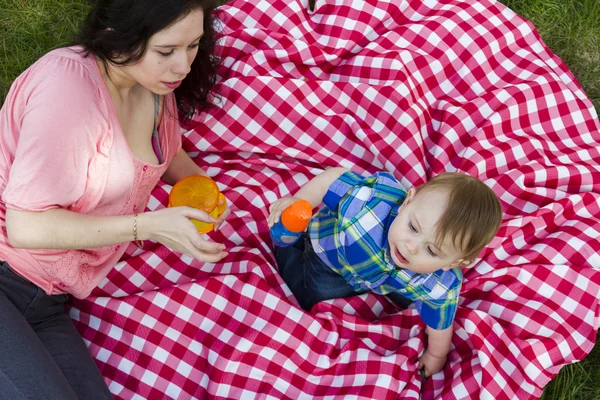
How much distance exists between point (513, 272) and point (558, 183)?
451 mm

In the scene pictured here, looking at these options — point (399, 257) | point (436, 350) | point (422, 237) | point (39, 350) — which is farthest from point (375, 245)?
point (39, 350)

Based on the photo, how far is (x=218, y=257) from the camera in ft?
6.25

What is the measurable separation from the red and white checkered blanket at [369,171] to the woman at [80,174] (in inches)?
10.4

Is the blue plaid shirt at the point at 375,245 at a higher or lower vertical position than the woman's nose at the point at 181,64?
lower

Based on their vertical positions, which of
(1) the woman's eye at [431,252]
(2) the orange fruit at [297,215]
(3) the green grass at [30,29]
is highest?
(3) the green grass at [30,29]

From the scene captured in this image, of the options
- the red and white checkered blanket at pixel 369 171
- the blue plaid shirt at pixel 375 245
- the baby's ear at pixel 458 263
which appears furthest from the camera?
the red and white checkered blanket at pixel 369 171

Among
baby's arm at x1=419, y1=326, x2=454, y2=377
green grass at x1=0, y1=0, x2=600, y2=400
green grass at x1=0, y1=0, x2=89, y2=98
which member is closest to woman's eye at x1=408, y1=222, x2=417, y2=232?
baby's arm at x1=419, y1=326, x2=454, y2=377

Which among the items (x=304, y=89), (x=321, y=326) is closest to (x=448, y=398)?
(x=321, y=326)

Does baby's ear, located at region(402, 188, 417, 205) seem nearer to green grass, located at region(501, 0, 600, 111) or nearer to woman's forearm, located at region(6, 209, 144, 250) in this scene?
woman's forearm, located at region(6, 209, 144, 250)

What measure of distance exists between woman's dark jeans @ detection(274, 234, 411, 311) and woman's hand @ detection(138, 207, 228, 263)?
1.78 ft

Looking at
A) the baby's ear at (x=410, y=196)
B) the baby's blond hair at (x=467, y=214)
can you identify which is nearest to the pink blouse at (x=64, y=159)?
the baby's ear at (x=410, y=196)

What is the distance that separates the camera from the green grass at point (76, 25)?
2.91 m

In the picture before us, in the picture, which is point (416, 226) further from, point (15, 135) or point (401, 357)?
point (15, 135)

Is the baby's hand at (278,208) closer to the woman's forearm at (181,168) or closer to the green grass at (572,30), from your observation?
the woman's forearm at (181,168)
